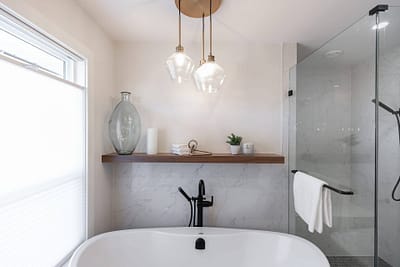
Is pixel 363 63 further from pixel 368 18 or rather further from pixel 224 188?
pixel 224 188

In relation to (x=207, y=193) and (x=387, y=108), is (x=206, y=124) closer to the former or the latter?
(x=207, y=193)

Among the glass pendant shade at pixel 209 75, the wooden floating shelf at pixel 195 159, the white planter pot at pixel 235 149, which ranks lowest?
the wooden floating shelf at pixel 195 159

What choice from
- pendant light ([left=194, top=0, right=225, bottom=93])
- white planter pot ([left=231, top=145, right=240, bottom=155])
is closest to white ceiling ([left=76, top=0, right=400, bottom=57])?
pendant light ([left=194, top=0, right=225, bottom=93])

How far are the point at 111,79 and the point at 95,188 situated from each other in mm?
944

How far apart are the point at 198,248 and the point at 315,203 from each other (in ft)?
3.04

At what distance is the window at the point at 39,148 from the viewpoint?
0.94m

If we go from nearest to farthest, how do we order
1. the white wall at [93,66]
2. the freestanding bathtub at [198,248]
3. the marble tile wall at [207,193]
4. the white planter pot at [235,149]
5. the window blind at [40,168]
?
the window blind at [40,168] → the white wall at [93,66] → the freestanding bathtub at [198,248] → the white planter pot at [235,149] → the marble tile wall at [207,193]

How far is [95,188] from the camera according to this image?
1648 millimetres

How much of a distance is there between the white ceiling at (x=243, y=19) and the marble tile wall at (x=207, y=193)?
1.14 m

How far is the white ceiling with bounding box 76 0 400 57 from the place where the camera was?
1.37 metres

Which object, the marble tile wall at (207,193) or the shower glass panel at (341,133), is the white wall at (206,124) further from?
the shower glass panel at (341,133)

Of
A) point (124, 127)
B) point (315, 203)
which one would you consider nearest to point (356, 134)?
point (315, 203)

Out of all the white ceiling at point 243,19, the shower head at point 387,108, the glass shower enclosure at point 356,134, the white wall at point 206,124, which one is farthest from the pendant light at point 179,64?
the shower head at point 387,108

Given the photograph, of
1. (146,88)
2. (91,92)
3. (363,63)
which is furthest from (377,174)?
(91,92)
